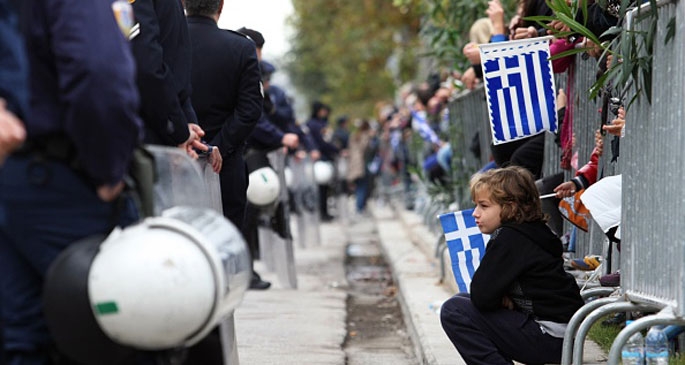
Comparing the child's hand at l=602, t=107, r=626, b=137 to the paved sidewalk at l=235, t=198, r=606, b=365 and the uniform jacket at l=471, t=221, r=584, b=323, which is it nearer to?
the uniform jacket at l=471, t=221, r=584, b=323

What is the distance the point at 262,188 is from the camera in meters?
10.5

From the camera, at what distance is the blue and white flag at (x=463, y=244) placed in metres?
6.91

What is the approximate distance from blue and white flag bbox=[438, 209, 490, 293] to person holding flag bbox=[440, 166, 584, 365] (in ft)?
3.32

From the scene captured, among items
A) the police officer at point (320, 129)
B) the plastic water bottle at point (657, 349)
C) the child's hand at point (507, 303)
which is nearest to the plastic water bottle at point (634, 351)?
the plastic water bottle at point (657, 349)

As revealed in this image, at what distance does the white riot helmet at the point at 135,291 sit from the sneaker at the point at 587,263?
352 cm

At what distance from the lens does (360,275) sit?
13867 millimetres

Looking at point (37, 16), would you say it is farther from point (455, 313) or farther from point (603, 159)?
point (603, 159)

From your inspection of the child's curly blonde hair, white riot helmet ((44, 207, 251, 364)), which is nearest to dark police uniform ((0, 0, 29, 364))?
white riot helmet ((44, 207, 251, 364))

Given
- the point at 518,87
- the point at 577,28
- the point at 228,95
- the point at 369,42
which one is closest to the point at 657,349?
the point at 577,28

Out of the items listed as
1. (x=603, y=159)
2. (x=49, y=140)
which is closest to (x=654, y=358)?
(x=603, y=159)

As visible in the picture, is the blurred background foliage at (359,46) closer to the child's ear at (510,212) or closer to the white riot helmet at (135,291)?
the child's ear at (510,212)

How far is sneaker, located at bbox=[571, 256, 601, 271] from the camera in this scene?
686 centimetres

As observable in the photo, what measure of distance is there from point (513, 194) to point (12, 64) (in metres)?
2.76

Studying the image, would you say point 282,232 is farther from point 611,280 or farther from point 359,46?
point 359,46
